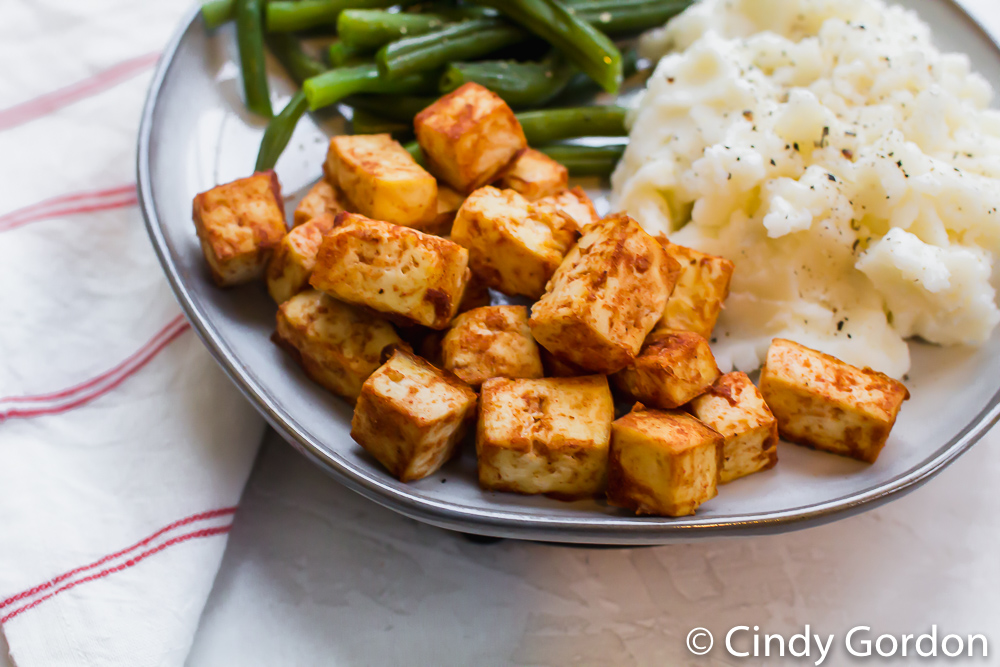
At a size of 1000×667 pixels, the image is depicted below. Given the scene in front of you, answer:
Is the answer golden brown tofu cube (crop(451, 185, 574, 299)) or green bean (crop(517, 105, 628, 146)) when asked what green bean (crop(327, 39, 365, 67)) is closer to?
green bean (crop(517, 105, 628, 146))

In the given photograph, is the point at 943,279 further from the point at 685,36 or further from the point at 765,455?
the point at 685,36

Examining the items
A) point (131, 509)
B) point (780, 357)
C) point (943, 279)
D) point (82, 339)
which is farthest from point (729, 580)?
point (82, 339)

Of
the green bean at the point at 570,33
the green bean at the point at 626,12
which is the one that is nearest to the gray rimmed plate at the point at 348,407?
the green bean at the point at 570,33

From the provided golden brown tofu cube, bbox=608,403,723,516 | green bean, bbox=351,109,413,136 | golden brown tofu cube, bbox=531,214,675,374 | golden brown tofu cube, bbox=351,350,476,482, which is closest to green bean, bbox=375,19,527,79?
green bean, bbox=351,109,413,136

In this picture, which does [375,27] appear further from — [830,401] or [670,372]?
[830,401]

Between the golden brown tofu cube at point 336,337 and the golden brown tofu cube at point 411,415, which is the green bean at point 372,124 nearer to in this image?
the golden brown tofu cube at point 336,337

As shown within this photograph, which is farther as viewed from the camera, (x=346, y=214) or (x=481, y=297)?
(x=481, y=297)
